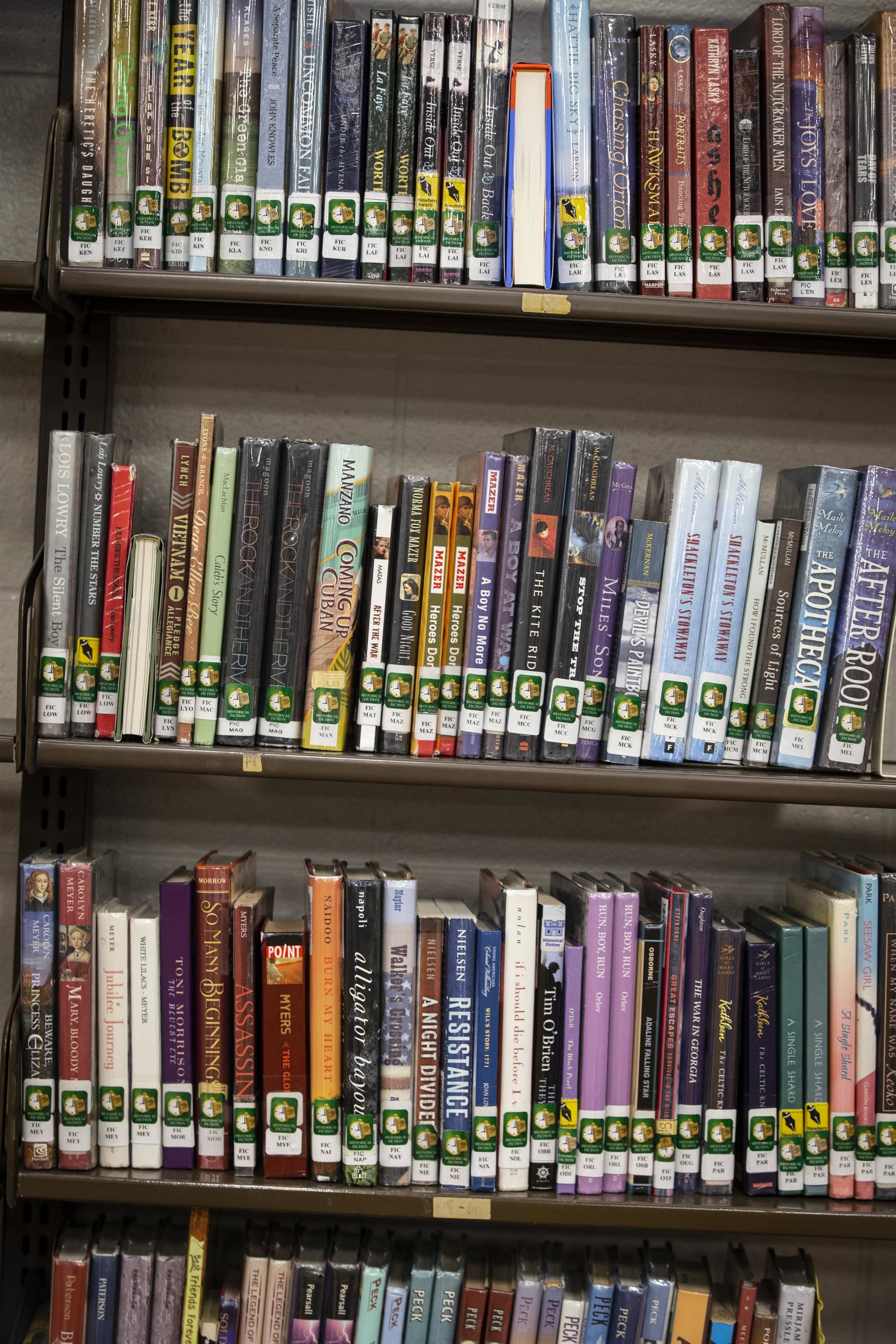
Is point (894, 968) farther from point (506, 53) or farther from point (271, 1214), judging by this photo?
point (506, 53)

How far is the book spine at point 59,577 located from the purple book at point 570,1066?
2.31ft

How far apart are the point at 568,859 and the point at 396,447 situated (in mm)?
695

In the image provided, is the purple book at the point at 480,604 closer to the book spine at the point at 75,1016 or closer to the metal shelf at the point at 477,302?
the metal shelf at the point at 477,302

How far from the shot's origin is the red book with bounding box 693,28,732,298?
1.25 metres

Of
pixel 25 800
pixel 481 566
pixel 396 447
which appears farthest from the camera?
pixel 396 447

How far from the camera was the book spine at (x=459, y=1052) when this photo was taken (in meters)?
1.25

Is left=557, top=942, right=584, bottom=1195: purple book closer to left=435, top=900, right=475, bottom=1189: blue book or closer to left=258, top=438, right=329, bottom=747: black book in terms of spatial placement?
left=435, top=900, right=475, bottom=1189: blue book

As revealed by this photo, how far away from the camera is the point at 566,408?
60.6 inches

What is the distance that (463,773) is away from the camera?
1222mm

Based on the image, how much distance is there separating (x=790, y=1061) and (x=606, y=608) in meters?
0.62

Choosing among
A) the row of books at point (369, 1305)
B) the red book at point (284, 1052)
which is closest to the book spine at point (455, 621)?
the red book at point (284, 1052)

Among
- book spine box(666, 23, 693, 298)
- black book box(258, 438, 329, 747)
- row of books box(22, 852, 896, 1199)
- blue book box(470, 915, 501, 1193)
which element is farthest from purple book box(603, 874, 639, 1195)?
book spine box(666, 23, 693, 298)

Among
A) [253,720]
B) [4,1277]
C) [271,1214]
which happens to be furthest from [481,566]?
[4,1277]

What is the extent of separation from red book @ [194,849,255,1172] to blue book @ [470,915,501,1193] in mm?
314
